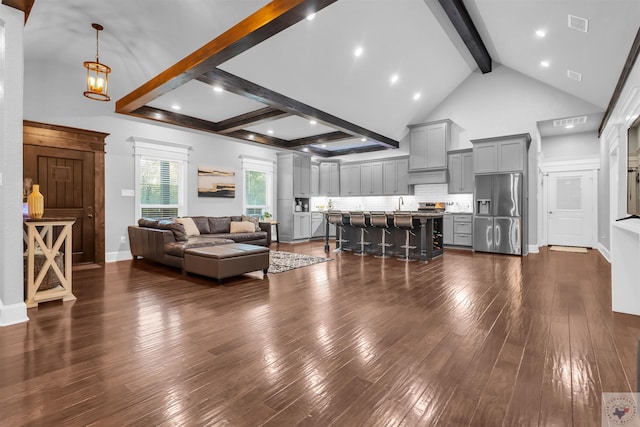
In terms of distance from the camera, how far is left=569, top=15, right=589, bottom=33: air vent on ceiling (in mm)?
4012

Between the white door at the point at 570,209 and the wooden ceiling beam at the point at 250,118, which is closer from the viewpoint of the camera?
the wooden ceiling beam at the point at 250,118

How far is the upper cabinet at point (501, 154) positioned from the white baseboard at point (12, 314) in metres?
8.11

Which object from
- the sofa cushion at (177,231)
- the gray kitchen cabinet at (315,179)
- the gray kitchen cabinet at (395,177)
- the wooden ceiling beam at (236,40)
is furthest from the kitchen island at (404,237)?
the wooden ceiling beam at (236,40)

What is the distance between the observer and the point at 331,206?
10656 millimetres

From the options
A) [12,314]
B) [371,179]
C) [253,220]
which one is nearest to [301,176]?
[371,179]

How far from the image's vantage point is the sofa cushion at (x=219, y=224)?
6934 mm

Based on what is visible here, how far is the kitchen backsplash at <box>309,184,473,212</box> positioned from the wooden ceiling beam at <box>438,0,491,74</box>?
307 centimetres

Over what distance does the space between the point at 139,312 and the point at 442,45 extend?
7.08 metres

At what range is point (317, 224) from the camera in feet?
32.3

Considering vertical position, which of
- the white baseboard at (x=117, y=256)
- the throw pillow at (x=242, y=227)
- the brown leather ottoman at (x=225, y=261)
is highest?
the throw pillow at (x=242, y=227)

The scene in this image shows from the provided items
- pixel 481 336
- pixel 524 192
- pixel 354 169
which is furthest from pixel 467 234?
pixel 481 336

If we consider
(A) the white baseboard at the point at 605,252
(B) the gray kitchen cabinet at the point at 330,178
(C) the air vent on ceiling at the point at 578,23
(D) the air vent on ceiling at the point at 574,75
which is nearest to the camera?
(C) the air vent on ceiling at the point at 578,23

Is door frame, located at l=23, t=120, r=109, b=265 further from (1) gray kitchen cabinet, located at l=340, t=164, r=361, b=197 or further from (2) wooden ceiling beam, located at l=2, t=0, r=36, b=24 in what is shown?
(1) gray kitchen cabinet, located at l=340, t=164, r=361, b=197

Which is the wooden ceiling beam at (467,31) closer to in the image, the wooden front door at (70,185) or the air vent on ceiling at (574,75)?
the air vent on ceiling at (574,75)
